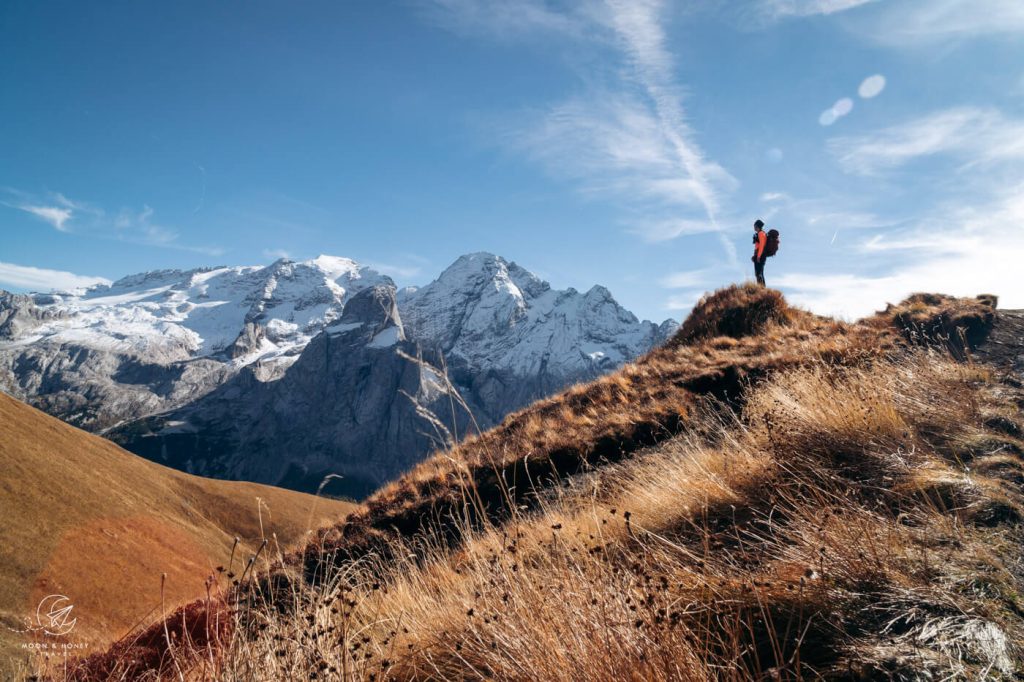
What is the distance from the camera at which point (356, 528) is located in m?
11.3

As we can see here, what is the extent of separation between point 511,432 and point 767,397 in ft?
26.9

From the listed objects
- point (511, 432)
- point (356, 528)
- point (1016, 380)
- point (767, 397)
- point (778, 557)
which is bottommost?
point (356, 528)

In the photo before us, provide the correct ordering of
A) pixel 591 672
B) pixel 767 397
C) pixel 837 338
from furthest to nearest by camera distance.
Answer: pixel 837 338 → pixel 767 397 → pixel 591 672

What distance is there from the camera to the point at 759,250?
65.1 ft

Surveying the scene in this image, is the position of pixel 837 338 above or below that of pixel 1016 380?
above

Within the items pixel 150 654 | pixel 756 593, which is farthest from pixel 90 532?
pixel 756 593

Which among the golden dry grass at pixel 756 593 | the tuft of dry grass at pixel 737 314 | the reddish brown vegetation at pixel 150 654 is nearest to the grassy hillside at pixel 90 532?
the reddish brown vegetation at pixel 150 654

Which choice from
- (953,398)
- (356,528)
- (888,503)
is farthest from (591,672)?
(356,528)

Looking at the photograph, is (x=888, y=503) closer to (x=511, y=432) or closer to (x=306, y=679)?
(x=306, y=679)

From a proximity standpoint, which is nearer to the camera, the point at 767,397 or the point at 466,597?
the point at 466,597

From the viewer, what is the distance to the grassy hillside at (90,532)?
16.9 meters

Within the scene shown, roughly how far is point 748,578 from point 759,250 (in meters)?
20.0

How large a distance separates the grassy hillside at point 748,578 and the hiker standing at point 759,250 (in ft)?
41.8

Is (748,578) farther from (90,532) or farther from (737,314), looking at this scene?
(90,532)
